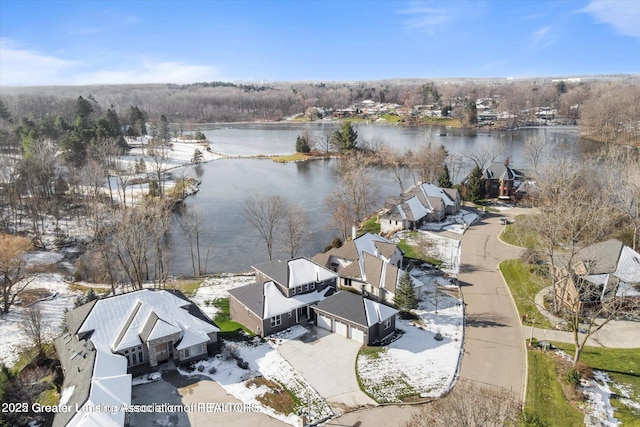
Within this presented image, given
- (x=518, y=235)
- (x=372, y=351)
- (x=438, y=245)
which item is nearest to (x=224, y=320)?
(x=372, y=351)

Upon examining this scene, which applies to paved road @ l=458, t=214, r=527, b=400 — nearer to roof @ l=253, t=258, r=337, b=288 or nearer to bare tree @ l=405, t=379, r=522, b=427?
bare tree @ l=405, t=379, r=522, b=427

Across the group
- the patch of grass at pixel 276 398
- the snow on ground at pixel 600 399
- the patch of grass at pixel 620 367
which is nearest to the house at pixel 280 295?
the patch of grass at pixel 276 398

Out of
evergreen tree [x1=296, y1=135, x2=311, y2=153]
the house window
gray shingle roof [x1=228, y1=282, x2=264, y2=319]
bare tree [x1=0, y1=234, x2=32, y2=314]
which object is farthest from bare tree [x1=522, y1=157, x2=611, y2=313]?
evergreen tree [x1=296, y1=135, x2=311, y2=153]

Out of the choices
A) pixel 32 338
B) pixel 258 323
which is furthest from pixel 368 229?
pixel 32 338

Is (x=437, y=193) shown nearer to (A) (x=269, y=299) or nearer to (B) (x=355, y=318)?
(B) (x=355, y=318)

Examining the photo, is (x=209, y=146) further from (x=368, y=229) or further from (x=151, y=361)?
(x=151, y=361)

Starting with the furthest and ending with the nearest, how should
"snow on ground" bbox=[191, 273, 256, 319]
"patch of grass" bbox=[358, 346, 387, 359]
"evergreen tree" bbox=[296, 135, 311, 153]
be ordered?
"evergreen tree" bbox=[296, 135, 311, 153] → "snow on ground" bbox=[191, 273, 256, 319] → "patch of grass" bbox=[358, 346, 387, 359]
